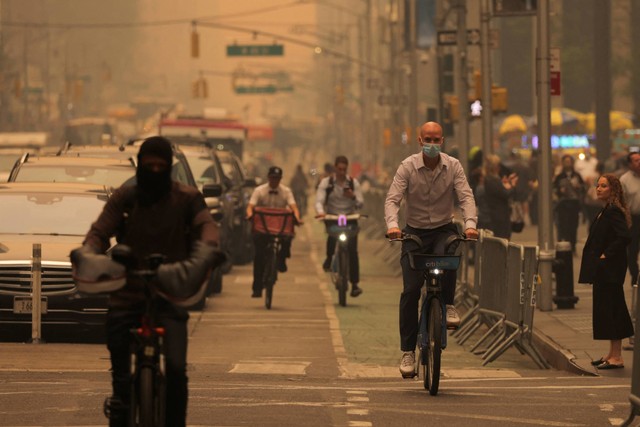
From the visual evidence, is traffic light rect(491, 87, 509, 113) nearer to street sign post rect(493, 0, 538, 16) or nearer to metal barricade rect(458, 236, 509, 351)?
street sign post rect(493, 0, 538, 16)

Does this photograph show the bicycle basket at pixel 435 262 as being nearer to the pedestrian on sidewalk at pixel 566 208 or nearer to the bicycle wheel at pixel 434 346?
the bicycle wheel at pixel 434 346

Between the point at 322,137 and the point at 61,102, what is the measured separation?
102 feet

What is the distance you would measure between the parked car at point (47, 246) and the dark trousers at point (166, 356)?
849 cm

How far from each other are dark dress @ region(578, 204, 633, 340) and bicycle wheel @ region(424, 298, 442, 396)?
3.11 m

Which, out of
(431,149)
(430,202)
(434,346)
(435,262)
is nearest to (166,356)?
(434,346)

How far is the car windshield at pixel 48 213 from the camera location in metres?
19.1

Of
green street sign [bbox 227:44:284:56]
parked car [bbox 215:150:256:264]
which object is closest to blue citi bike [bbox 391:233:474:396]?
parked car [bbox 215:150:256:264]

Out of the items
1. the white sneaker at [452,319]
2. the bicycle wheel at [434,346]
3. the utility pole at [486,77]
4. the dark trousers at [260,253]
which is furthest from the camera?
the utility pole at [486,77]

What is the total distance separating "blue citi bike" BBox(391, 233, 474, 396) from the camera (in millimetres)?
13367

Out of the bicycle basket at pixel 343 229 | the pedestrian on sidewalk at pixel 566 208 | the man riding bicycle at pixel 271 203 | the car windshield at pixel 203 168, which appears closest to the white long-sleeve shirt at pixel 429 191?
the man riding bicycle at pixel 271 203

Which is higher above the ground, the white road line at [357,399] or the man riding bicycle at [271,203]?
the man riding bicycle at [271,203]

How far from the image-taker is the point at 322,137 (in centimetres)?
16300

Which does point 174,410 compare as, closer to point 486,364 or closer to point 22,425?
point 22,425

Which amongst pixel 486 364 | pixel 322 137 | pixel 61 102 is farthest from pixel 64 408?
pixel 322 137
